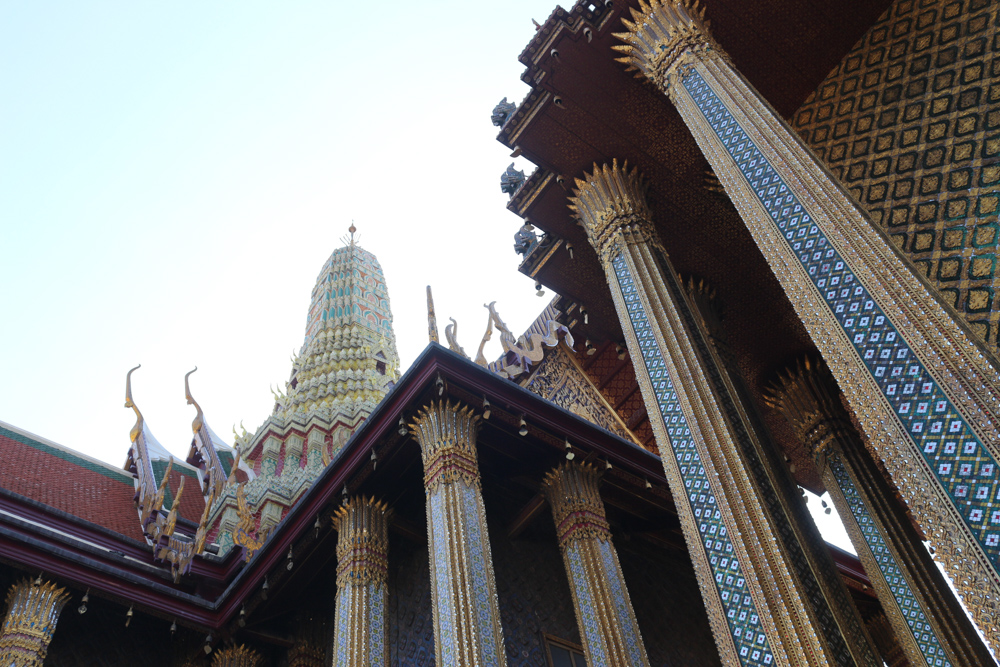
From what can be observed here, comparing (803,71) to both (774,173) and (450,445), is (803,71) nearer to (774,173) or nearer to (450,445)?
(774,173)

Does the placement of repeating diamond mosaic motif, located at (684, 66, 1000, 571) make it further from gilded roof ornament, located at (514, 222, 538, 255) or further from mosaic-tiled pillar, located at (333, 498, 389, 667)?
mosaic-tiled pillar, located at (333, 498, 389, 667)

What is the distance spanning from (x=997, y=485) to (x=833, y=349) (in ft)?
2.71

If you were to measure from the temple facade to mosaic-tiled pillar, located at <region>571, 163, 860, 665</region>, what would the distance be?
0.02 meters

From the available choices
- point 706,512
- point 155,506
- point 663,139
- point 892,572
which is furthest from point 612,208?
point 155,506

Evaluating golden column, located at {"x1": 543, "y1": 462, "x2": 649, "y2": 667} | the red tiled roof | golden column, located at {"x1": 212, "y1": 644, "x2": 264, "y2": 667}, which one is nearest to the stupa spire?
the red tiled roof

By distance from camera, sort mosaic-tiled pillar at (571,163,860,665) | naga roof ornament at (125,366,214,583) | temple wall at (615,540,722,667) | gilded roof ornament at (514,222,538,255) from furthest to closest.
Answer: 1. naga roof ornament at (125,366,214,583)
2. temple wall at (615,540,722,667)
3. gilded roof ornament at (514,222,538,255)
4. mosaic-tiled pillar at (571,163,860,665)

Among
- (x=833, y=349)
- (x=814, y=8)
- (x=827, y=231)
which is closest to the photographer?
(x=833, y=349)

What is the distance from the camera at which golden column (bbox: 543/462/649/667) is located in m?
5.39

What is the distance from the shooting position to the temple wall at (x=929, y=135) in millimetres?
3674

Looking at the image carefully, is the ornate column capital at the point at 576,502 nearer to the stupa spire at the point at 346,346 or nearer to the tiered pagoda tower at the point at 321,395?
the tiered pagoda tower at the point at 321,395

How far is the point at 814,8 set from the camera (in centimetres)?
516

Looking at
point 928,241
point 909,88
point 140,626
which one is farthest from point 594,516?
point 140,626

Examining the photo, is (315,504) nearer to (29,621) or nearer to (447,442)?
(447,442)

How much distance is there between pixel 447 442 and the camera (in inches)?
236
